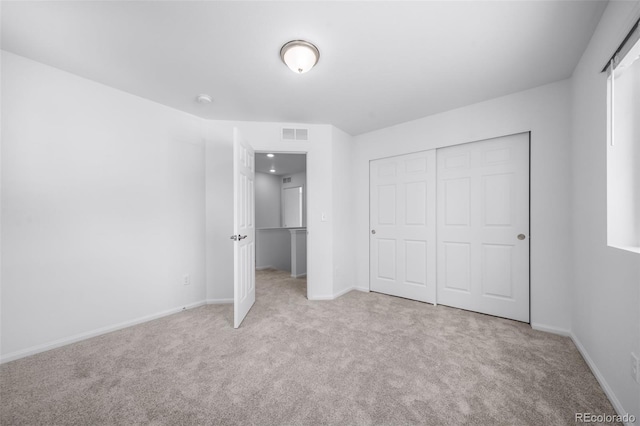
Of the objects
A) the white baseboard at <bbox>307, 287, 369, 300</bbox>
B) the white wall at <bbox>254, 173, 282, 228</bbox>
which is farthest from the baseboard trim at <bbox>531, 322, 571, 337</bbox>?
the white wall at <bbox>254, 173, 282, 228</bbox>

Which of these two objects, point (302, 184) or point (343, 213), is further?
point (302, 184)

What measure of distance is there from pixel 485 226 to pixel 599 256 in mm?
1125

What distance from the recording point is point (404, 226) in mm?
3369

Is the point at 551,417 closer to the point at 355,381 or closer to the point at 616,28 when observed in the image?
the point at 355,381

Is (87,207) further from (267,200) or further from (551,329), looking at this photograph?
(551,329)

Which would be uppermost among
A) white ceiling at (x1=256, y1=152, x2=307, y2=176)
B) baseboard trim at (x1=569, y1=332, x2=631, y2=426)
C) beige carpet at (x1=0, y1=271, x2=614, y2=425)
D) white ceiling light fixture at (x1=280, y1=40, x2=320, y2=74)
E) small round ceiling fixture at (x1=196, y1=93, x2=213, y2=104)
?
small round ceiling fixture at (x1=196, y1=93, x2=213, y2=104)

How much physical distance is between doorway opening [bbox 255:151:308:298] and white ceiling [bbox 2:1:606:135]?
1.94 m

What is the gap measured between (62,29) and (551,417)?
3961mm

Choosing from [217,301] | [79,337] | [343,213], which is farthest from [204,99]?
[79,337]

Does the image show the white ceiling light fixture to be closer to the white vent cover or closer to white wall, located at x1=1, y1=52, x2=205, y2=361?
the white vent cover

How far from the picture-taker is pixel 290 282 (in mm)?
4273

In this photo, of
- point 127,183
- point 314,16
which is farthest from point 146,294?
point 314,16

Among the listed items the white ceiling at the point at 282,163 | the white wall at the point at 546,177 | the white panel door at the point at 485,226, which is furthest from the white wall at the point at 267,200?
the white wall at the point at 546,177

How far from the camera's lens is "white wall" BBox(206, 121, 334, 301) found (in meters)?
3.16
